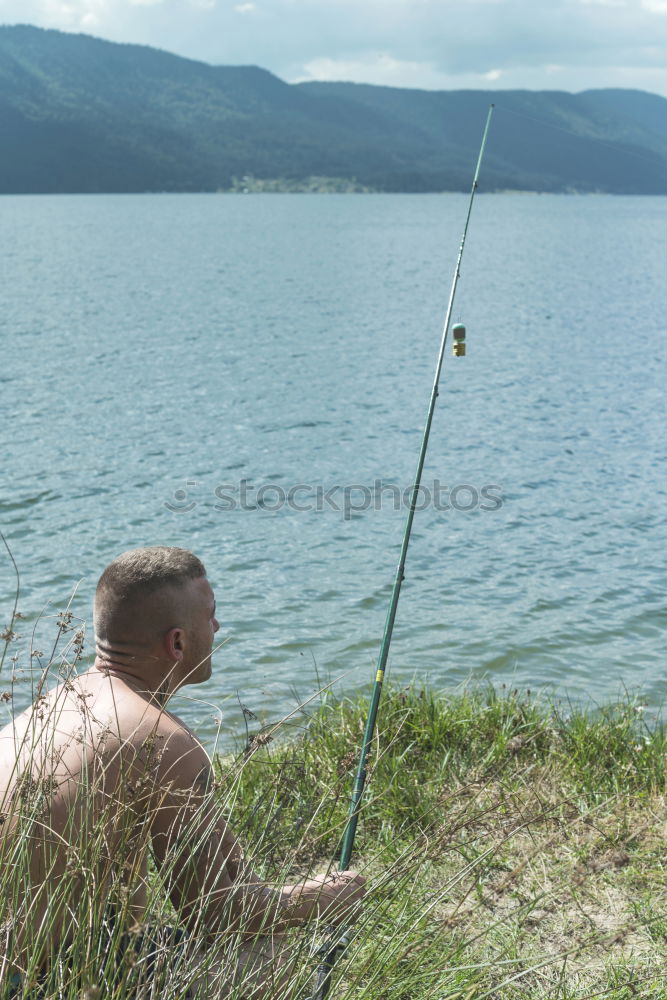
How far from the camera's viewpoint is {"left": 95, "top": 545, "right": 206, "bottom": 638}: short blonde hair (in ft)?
8.34

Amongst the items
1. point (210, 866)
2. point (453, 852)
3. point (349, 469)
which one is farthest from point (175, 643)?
point (349, 469)

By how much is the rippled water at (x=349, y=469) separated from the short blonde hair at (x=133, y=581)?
8.06ft

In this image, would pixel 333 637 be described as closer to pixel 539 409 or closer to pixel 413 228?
pixel 539 409

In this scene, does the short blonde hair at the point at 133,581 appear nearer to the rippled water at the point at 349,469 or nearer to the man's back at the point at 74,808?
the man's back at the point at 74,808

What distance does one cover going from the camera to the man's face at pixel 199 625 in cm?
260

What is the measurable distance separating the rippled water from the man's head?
246 cm

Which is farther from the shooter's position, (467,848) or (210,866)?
(467,848)

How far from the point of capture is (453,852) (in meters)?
4.11

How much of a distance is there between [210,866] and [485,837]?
2.24m

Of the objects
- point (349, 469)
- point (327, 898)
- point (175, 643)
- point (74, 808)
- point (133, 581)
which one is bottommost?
point (349, 469)

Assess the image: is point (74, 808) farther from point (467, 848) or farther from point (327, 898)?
point (467, 848)

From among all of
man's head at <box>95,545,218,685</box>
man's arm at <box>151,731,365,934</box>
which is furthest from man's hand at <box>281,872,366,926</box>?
man's head at <box>95,545,218,685</box>

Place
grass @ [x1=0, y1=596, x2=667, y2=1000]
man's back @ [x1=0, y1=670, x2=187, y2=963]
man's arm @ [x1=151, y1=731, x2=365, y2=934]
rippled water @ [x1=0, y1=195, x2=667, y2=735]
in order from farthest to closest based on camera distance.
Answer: rippled water @ [x1=0, y1=195, x2=667, y2=735] → man's arm @ [x1=151, y1=731, x2=365, y2=934] → grass @ [x1=0, y1=596, x2=667, y2=1000] → man's back @ [x1=0, y1=670, x2=187, y2=963]

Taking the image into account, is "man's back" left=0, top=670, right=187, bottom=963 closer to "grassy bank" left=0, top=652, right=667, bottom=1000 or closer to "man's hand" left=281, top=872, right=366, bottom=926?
"grassy bank" left=0, top=652, right=667, bottom=1000
